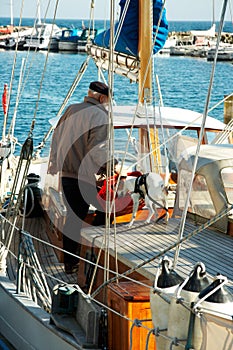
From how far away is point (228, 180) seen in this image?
23.2ft

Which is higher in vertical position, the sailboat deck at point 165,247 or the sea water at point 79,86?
the sailboat deck at point 165,247

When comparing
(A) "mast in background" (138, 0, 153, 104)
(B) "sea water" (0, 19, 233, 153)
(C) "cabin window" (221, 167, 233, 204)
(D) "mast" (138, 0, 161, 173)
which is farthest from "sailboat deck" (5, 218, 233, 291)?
(B) "sea water" (0, 19, 233, 153)

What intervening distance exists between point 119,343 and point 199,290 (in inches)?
41.4

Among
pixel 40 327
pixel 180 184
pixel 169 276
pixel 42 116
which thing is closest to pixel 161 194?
pixel 180 184

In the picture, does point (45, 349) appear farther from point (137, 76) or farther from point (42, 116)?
point (42, 116)

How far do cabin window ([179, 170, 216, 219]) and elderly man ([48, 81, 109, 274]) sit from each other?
679 mm

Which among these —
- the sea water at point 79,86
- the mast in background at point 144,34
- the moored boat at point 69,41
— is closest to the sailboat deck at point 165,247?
the mast in background at point 144,34

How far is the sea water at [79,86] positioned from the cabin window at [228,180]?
53.3ft

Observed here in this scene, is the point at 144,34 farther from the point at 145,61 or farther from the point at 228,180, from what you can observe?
the point at 228,180

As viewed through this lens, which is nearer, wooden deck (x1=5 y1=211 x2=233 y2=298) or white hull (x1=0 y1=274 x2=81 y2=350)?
wooden deck (x1=5 y1=211 x2=233 y2=298)

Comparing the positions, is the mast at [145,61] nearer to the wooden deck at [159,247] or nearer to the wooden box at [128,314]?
the wooden deck at [159,247]

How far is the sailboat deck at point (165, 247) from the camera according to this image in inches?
249

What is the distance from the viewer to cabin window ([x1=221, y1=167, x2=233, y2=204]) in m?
7.03

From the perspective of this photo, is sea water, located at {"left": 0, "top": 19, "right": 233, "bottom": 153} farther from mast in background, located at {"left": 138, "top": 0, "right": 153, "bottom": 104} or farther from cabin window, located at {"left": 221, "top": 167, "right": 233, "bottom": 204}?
cabin window, located at {"left": 221, "top": 167, "right": 233, "bottom": 204}
